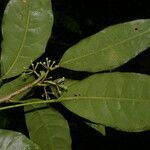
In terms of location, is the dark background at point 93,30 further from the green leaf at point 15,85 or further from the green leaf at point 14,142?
the green leaf at point 14,142

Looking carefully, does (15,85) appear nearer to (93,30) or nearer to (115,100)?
(115,100)

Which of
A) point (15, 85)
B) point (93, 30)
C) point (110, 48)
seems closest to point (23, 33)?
point (15, 85)

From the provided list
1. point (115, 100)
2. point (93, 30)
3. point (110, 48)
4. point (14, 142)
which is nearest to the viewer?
point (14, 142)

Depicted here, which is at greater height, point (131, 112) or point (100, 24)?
point (131, 112)

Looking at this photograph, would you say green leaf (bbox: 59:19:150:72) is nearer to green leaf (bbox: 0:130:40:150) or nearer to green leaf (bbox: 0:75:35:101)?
green leaf (bbox: 0:75:35:101)

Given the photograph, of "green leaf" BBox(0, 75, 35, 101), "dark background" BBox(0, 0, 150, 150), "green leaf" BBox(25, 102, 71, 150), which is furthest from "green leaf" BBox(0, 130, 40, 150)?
"dark background" BBox(0, 0, 150, 150)

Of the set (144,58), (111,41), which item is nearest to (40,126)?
(111,41)

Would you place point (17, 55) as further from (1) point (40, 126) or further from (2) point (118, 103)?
(2) point (118, 103)
